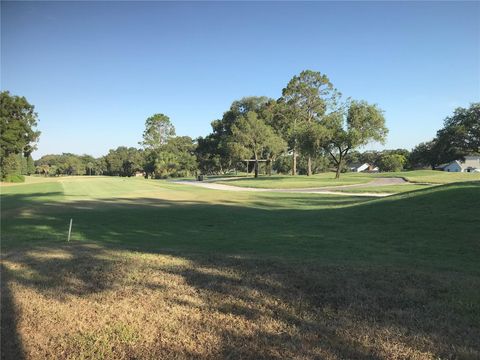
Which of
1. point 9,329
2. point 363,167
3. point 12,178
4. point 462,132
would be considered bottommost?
point 12,178

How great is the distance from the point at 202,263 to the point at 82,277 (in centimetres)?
192

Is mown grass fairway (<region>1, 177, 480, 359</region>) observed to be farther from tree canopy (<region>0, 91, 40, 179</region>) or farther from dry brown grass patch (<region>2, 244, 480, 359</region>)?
tree canopy (<region>0, 91, 40, 179</region>)


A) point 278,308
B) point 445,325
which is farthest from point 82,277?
point 445,325

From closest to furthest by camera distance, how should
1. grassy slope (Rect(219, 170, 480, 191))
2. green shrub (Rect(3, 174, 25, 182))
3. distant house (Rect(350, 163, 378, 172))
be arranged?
grassy slope (Rect(219, 170, 480, 191)) < green shrub (Rect(3, 174, 25, 182)) < distant house (Rect(350, 163, 378, 172))

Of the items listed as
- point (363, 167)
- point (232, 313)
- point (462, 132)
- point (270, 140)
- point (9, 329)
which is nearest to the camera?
point (9, 329)

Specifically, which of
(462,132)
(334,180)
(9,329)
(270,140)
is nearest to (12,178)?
(270,140)

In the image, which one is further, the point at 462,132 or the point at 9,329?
the point at 462,132

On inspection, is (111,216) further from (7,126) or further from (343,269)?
(7,126)

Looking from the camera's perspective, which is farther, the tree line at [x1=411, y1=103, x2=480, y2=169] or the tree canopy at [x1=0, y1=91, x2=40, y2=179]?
the tree canopy at [x1=0, y1=91, x2=40, y2=179]

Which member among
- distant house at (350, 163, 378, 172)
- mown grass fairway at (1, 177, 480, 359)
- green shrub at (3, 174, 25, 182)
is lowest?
green shrub at (3, 174, 25, 182)

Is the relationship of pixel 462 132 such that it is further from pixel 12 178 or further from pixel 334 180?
pixel 12 178

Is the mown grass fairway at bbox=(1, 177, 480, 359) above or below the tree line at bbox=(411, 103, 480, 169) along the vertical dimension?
below

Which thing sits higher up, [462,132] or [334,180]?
→ [462,132]

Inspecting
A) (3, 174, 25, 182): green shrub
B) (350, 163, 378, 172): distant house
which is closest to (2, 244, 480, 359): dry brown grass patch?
(3, 174, 25, 182): green shrub
